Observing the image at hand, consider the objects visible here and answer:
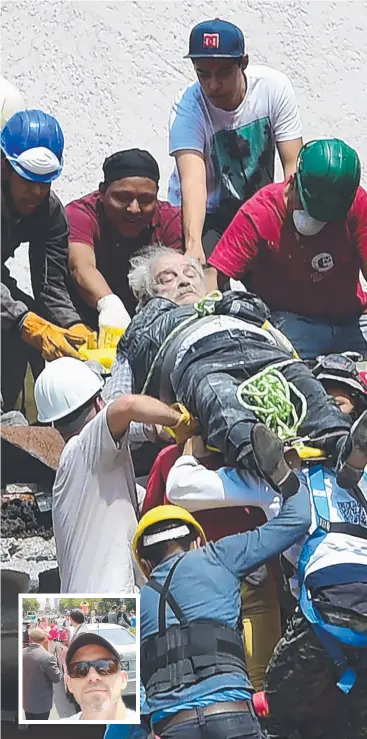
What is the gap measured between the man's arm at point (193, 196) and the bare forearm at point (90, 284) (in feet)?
0.87

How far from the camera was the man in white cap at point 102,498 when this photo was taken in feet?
10.1

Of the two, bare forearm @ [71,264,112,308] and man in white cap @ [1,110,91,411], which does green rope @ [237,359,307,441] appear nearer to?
man in white cap @ [1,110,91,411]

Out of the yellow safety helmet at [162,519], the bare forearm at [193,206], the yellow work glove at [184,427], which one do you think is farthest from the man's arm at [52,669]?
the bare forearm at [193,206]

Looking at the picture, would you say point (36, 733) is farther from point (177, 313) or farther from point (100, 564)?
point (177, 313)

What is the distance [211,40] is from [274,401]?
4.74ft

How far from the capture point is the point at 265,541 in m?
2.85

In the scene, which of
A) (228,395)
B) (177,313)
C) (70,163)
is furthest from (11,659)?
(70,163)

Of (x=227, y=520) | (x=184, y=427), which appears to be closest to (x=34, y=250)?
(x=184, y=427)

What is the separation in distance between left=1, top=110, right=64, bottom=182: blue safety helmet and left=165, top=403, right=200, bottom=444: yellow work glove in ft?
3.50

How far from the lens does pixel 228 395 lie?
319 centimetres

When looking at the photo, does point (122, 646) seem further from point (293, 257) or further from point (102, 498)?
point (293, 257)

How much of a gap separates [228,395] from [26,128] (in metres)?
1.25

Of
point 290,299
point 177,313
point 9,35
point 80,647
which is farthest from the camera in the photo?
point 9,35

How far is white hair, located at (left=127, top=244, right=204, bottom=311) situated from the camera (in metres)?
3.92
